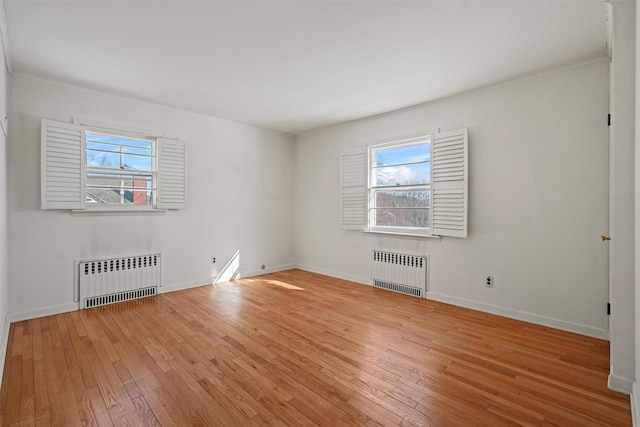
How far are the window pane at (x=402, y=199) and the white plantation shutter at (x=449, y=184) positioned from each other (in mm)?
296

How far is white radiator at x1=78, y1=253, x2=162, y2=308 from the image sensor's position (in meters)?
3.57

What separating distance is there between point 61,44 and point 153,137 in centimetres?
161

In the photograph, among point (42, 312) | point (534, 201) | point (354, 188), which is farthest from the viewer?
point (354, 188)

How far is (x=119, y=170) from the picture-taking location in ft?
12.6

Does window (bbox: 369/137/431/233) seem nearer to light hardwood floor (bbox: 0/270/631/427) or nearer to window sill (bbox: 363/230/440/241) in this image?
window sill (bbox: 363/230/440/241)

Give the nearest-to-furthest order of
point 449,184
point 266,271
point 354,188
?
point 449,184, point 354,188, point 266,271

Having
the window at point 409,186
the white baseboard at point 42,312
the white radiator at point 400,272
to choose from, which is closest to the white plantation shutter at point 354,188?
the window at point 409,186

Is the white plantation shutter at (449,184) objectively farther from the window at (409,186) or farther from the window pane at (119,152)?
the window pane at (119,152)

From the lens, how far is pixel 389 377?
215 cm

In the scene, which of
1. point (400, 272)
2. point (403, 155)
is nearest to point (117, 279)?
point (400, 272)

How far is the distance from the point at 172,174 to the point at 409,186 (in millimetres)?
3382

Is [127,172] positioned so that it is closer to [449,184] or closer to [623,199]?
[449,184]

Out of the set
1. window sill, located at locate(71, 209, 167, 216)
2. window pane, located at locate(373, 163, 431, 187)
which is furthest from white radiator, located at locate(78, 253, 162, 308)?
window pane, located at locate(373, 163, 431, 187)

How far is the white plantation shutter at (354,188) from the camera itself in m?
4.76
